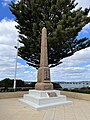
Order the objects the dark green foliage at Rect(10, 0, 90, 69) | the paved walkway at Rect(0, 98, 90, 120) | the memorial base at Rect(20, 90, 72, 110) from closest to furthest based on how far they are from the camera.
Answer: the paved walkway at Rect(0, 98, 90, 120), the memorial base at Rect(20, 90, 72, 110), the dark green foliage at Rect(10, 0, 90, 69)

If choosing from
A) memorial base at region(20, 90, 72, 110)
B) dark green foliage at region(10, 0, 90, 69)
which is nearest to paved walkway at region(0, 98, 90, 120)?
memorial base at region(20, 90, 72, 110)

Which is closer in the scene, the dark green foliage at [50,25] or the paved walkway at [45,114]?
the paved walkway at [45,114]

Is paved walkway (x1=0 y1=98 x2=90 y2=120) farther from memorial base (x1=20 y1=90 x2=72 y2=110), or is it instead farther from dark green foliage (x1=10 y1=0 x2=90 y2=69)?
dark green foliage (x1=10 y1=0 x2=90 y2=69)

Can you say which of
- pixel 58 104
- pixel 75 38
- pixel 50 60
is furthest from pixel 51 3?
pixel 58 104

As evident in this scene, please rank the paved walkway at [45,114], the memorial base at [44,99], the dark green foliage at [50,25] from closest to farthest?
the paved walkway at [45,114], the memorial base at [44,99], the dark green foliage at [50,25]

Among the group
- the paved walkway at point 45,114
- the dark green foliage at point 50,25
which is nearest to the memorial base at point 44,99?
the paved walkway at point 45,114

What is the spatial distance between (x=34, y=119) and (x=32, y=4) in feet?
34.5

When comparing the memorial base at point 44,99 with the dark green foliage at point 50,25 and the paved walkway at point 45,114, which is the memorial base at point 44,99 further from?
the dark green foliage at point 50,25

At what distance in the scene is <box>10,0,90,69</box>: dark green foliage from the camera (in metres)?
12.7

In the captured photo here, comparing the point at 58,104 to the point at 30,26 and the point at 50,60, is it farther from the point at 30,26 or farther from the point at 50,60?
the point at 30,26

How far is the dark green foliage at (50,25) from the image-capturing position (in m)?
12.7

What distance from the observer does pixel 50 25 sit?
12609mm

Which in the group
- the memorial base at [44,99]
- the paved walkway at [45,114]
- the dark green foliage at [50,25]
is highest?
the dark green foliage at [50,25]

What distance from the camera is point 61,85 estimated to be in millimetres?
15156
